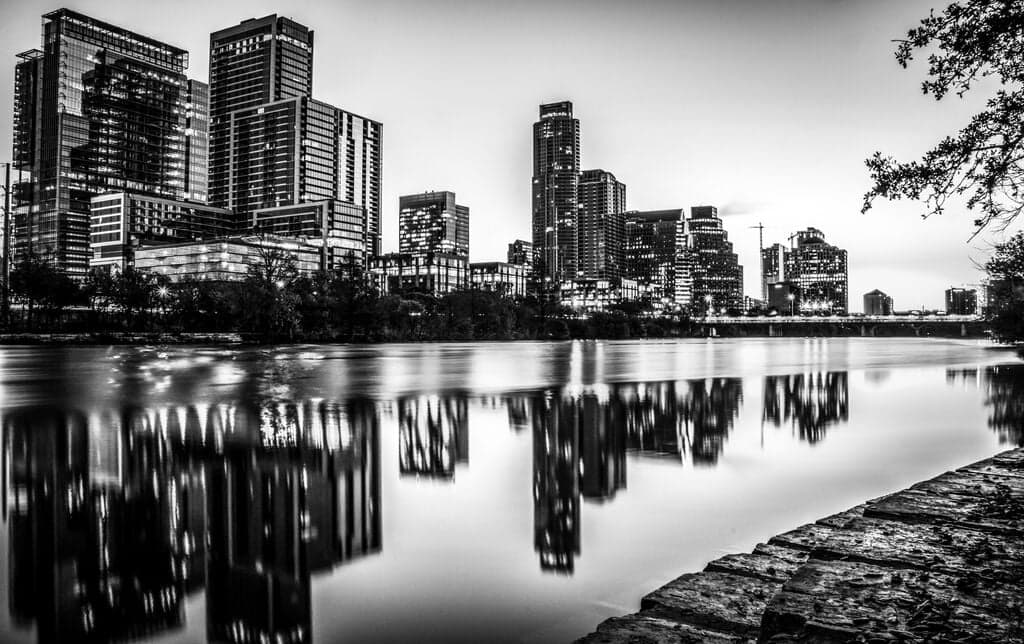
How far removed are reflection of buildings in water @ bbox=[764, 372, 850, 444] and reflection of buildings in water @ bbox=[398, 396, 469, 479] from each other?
7.99 metres

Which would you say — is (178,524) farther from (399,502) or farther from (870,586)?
(870,586)

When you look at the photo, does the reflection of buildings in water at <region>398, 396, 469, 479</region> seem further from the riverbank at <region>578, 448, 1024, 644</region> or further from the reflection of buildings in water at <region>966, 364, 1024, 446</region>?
the reflection of buildings in water at <region>966, 364, 1024, 446</region>

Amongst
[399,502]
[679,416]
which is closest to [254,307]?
[679,416]

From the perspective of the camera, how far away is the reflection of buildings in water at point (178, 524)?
19.1 ft

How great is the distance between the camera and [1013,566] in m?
4.98

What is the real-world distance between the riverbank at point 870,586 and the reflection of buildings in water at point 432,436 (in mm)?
6300

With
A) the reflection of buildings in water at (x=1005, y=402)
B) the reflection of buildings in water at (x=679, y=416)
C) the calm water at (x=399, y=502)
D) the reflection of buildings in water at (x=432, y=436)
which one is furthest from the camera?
the reflection of buildings in water at (x=1005, y=402)

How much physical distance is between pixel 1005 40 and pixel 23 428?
739 inches

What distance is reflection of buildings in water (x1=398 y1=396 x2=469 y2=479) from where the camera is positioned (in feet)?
40.2

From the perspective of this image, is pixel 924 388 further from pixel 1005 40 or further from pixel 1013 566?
pixel 1013 566

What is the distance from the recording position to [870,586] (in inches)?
174

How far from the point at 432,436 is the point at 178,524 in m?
7.76

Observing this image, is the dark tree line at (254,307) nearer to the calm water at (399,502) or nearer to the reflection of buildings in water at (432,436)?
the reflection of buildings in water at (432,436)

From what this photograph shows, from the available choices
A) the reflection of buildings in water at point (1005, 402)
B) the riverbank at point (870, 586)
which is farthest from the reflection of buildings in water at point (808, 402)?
the riverbank at point (870, 586)
